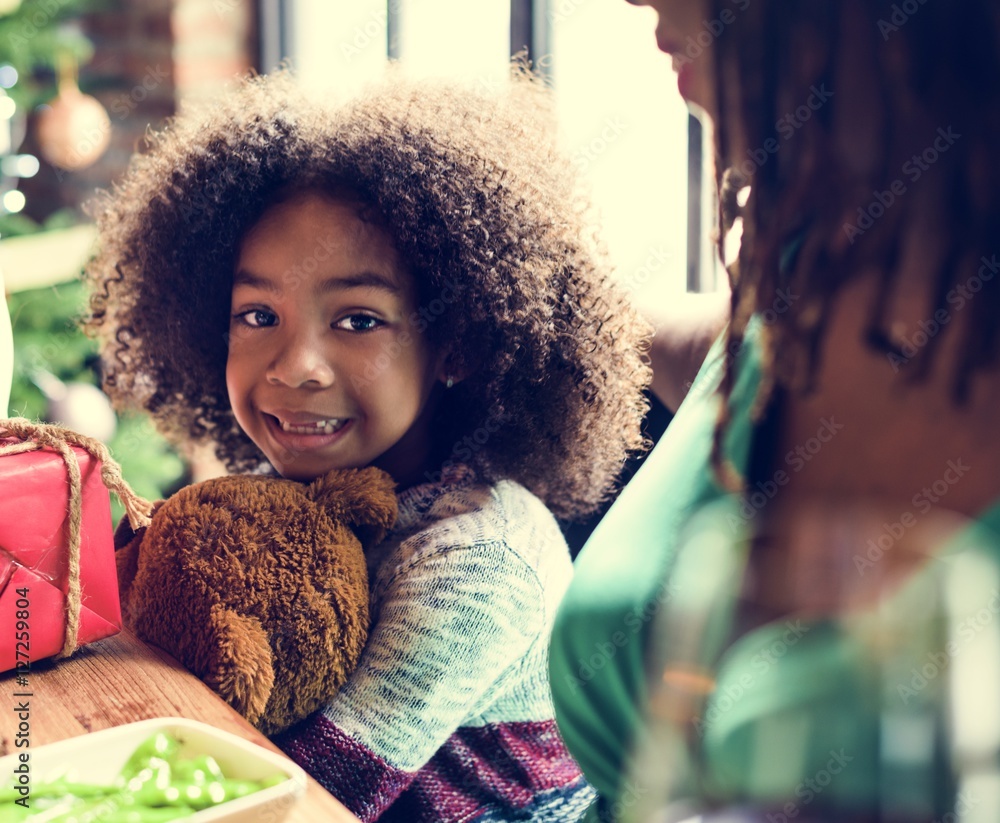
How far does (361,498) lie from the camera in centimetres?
86

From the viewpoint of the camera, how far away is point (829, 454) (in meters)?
0.39

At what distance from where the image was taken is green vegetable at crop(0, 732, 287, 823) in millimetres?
585

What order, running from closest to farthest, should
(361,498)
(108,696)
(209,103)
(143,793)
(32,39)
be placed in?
1. (143,793)
2. (108,696)
3. (361,498)
4. (209,103)
5. (32,39)

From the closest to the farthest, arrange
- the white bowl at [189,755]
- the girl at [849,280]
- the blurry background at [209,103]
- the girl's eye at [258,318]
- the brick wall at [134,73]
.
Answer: the girl at [849,280]
the white bowl at [189,755]
the girl's eye at [258,318]
the blurry background at [209,103]
the brick wall at [134,73]

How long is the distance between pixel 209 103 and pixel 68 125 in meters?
1.66


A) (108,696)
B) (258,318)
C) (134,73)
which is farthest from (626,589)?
(134,73)

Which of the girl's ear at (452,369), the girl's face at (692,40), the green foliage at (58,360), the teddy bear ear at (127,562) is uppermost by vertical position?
the girl's face at (692,40)

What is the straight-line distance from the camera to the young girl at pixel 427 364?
32.4 inches

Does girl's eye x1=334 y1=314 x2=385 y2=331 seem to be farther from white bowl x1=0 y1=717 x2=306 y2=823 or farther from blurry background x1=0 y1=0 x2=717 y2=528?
white bowl x1=0 y1=717 x2=306 y2=823

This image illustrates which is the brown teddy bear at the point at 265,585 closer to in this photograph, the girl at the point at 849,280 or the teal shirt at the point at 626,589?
the teal shirt at the point at 626,589

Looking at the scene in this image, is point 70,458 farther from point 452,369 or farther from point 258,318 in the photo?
point 452,369

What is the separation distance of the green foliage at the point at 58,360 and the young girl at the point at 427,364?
4.60 ft

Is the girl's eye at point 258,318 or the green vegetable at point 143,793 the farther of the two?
the girl's eye at point 258,318

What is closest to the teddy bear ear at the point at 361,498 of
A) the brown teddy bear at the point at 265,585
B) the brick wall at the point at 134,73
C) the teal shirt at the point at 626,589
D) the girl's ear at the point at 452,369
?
the brown teddy bear at the point at 265,585
